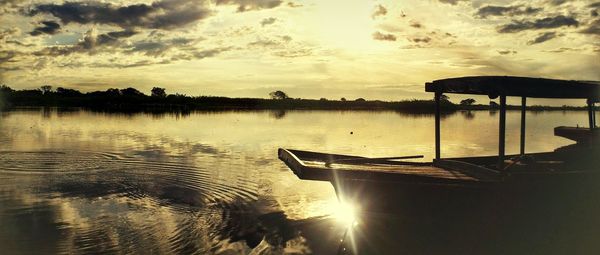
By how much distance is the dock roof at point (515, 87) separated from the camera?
10.6m

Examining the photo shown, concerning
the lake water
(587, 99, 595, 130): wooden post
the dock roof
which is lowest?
the lake water

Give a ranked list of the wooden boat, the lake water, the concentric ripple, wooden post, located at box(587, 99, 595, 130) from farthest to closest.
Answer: wooden post, located at box(587, 99, 595, 130)
the concentric ripple
the wooden boat
the lake water

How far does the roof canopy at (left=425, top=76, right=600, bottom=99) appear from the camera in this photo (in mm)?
10609

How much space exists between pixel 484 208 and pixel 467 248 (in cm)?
101

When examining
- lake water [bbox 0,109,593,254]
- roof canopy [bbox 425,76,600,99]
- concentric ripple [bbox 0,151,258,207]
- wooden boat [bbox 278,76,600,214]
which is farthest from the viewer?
concentric ripple [bbox 0,151,258,207]

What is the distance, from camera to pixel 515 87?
35.0ft

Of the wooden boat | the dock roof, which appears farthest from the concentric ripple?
the dock roof

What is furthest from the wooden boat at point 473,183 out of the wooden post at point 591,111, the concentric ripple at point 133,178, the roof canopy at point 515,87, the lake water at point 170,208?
the concentric ripple at point 133,178

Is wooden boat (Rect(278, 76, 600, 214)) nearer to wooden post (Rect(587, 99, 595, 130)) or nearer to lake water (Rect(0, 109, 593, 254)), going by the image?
lake water (Rect(0, 109, 593, 254))

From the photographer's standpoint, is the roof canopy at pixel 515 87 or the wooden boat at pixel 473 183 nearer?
the wooden boat at pixel 473 183

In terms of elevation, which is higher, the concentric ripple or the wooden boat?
the wooden boat

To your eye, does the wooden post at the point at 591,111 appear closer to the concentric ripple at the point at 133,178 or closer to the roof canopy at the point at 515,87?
the roof canopy at the point at 515,87

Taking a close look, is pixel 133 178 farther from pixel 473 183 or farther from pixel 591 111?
pixel 591 111

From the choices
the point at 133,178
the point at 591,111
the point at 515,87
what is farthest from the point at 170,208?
the point at 591,111
